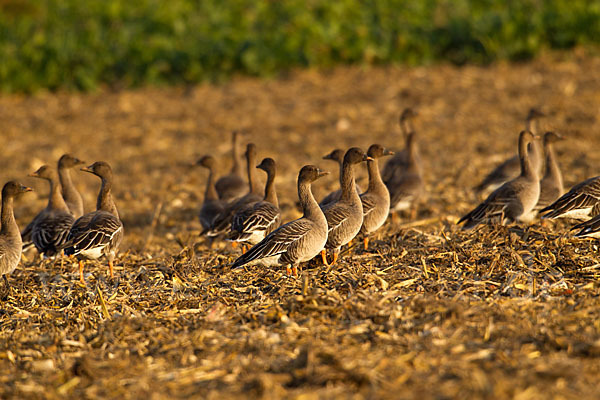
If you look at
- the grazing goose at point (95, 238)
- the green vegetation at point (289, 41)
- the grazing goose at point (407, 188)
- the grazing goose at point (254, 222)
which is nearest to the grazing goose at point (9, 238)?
the grazing goose at point (95, 238)

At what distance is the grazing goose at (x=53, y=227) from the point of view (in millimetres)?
9891

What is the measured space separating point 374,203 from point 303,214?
96cm

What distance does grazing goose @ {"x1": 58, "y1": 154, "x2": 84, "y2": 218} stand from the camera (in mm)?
12211

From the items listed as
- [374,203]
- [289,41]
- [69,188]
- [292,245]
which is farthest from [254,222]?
[289,41]

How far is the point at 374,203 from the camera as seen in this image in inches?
406

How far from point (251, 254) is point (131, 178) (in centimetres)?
869

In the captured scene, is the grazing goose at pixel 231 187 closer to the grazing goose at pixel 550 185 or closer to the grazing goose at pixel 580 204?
the grazing goose at pixel 550 185

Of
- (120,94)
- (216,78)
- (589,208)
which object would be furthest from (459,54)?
(589,208)

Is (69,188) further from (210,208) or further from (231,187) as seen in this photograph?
(231,187)

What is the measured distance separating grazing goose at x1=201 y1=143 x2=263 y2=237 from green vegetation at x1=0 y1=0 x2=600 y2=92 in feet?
39.8

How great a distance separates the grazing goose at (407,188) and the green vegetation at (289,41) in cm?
1156

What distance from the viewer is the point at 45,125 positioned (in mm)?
21359

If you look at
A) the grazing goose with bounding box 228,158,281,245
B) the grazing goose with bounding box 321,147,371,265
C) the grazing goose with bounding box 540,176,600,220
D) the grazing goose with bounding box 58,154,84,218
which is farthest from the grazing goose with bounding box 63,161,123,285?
the grazing goose with bounding box 540,176,600,220

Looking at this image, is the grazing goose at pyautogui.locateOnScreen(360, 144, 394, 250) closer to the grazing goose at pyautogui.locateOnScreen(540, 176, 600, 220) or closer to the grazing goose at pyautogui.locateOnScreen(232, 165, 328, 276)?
the grazing goose at pyautogui.locateOnScreen(232, 165, 328, 276)
